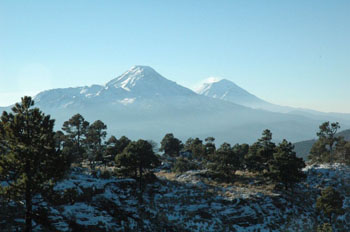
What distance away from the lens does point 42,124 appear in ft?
68.0

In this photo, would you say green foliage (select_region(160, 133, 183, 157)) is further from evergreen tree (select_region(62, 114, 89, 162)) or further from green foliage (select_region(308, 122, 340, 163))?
green foliage (select_region(308, 122, 340, 163))

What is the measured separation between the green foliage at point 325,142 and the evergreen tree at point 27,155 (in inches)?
2886

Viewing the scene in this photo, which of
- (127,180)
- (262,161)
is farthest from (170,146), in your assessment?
(127,180)

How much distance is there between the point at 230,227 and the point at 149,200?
14.0 metres

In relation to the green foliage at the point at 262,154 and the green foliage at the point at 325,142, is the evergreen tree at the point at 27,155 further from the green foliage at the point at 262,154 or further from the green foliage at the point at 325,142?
the green foliage at the point at 325,142

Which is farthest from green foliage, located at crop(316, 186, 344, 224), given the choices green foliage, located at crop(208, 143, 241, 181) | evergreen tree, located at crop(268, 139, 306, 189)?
green foliage, located at crop(208, 143, 241, 181)

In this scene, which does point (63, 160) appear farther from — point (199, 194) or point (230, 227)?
point (199, 194)

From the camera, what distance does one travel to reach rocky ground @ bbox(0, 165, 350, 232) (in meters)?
27.2

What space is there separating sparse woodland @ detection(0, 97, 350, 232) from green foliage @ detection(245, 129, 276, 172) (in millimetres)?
241

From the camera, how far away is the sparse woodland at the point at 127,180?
20250 mm

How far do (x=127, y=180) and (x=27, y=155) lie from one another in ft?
87.5

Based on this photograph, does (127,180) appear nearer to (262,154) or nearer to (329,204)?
(262,154)

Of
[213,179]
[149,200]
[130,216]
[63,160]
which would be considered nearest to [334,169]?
[213,179]

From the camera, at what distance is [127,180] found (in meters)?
44.7
